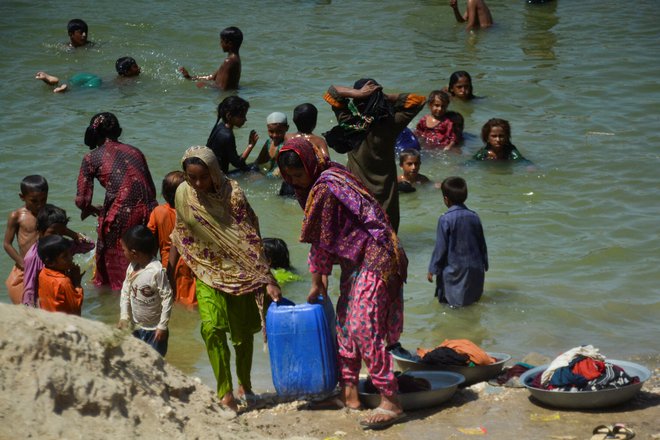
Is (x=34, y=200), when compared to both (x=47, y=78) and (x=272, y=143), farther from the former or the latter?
(x=47, y=78)

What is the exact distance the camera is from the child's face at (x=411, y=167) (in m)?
A: 10.3

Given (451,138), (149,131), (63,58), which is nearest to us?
(451,138)

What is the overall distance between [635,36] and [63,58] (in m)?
8.97

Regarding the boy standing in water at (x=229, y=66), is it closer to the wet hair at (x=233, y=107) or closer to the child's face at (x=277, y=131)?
the child's face at (x=277, y=131)

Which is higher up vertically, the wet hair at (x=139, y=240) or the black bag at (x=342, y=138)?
the black bag at (x=342, y=138)

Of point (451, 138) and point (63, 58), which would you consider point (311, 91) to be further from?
point (63, 58)

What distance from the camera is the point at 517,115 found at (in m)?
13.4

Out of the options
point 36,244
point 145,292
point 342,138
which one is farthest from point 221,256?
point 36,244

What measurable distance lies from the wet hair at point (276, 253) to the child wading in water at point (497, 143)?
341 centimetres

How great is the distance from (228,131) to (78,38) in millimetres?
7982

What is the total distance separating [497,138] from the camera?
36.3ft

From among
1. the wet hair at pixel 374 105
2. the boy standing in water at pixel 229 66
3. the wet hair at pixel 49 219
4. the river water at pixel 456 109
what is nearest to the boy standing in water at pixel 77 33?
the river water at pixel 456 109

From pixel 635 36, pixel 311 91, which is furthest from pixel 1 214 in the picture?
pixel 635 36

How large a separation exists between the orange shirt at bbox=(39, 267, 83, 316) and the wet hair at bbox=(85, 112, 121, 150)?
6.25 ft
